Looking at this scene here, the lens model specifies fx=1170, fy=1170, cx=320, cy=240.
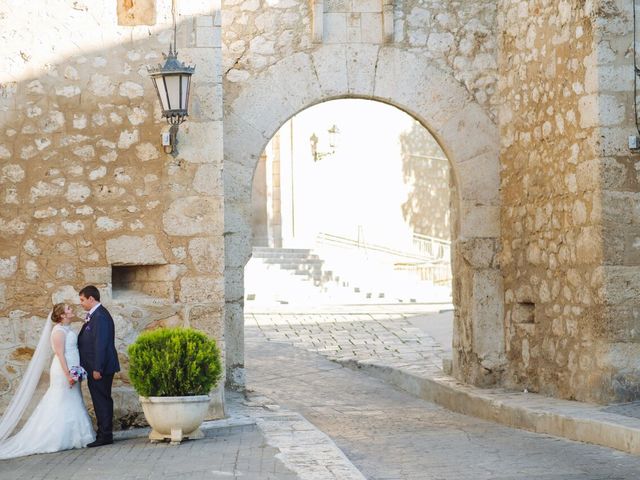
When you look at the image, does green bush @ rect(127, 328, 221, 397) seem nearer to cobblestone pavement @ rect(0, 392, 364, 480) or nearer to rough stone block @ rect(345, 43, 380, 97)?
cobblestone pavement @ rect(0, 392, 364, 480)

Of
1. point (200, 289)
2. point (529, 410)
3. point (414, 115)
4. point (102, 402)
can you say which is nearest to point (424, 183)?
point (414, 115)

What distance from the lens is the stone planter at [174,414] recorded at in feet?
25.3

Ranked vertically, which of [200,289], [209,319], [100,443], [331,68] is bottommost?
[100,443]

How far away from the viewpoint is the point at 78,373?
26.7 ft

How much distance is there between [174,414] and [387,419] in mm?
2689

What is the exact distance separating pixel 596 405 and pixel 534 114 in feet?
8.71

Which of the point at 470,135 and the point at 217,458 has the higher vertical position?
the point at 470,135

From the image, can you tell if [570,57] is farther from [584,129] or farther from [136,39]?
[136,39]

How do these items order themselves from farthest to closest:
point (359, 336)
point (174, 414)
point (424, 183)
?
point (424, 183)
point (359, 336)
point (174, 414)

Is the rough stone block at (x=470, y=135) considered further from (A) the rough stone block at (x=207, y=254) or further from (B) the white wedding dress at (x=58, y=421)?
(B) the white wedding dress at (x=58, y=421)

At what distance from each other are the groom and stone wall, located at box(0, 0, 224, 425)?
414 mm

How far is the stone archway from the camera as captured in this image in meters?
10.4

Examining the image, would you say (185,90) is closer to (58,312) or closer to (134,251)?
(134,251)

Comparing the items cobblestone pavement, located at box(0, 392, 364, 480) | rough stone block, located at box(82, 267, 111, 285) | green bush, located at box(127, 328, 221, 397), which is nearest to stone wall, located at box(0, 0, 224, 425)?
rough stone block, located at box(82, 267, 111, 285)
